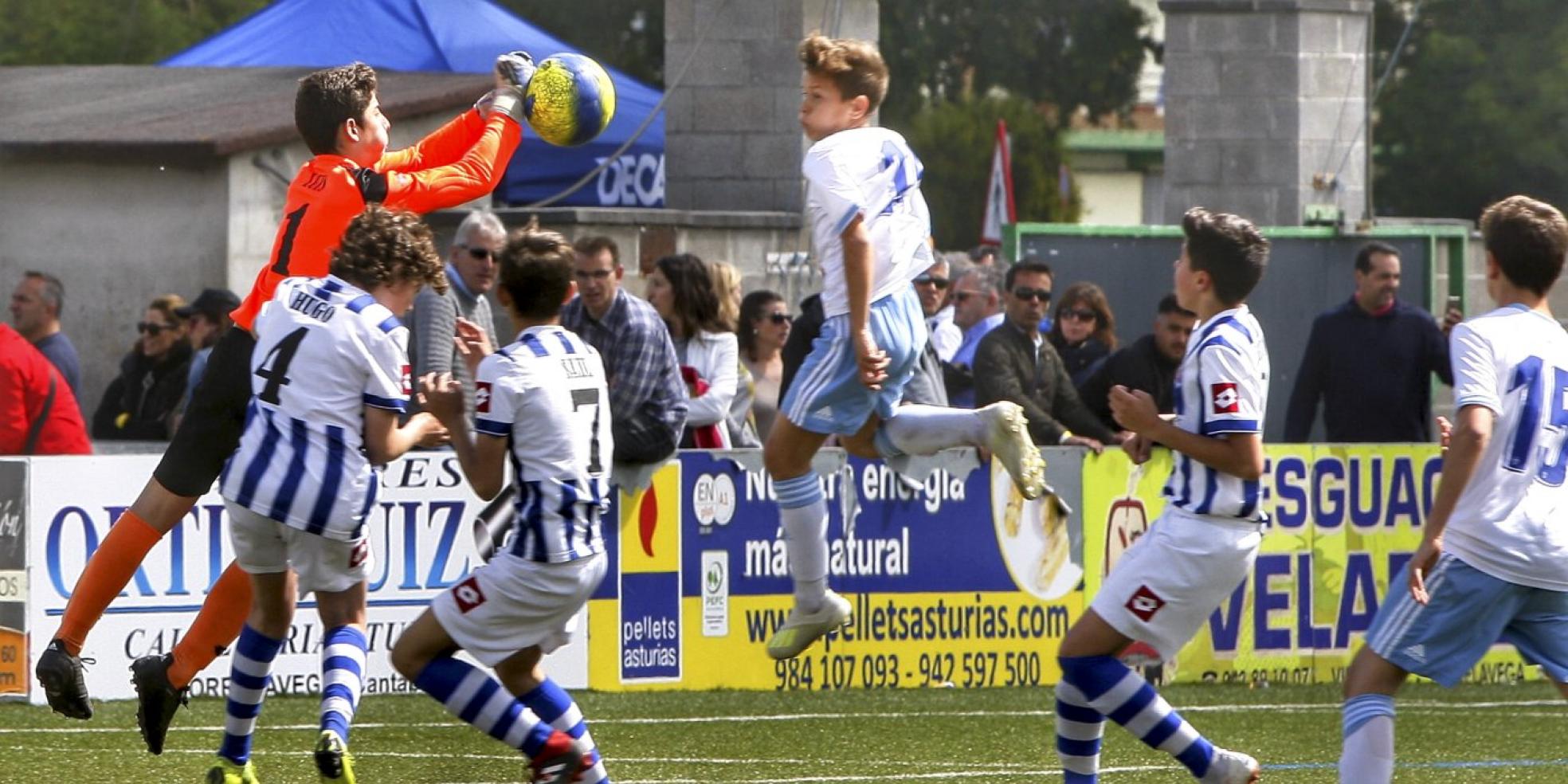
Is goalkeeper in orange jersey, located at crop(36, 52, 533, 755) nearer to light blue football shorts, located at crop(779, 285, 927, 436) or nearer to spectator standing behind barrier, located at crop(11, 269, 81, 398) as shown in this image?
light blue football shorts, located at crop(779, 285, 927, 436)

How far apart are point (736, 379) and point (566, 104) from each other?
4.03 meters

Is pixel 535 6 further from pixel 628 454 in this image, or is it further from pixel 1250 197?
pixel 628 454

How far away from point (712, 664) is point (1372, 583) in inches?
132

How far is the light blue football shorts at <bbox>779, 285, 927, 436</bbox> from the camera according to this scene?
788 centimetres

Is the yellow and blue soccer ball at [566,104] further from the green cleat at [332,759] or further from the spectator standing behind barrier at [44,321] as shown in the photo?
the spectator standing behind barrier at [44,321]

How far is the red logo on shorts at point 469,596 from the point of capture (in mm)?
7023

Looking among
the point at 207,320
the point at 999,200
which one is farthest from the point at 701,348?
the point at 999,200

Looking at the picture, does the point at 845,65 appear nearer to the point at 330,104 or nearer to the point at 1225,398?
the point at 330,104

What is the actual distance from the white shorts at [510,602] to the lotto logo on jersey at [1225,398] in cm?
173

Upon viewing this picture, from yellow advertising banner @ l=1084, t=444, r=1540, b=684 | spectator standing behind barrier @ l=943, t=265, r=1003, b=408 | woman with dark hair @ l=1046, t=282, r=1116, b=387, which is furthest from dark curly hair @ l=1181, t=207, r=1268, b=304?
spectator standing behind barrier @ l=943, t=265, r=1003, b=408

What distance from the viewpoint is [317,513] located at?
285 inches

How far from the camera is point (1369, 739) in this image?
6789mm

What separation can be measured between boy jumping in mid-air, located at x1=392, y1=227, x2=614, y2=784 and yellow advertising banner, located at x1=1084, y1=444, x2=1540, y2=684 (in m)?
5.60

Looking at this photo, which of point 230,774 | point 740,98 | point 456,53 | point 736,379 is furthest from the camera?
point 456,53
